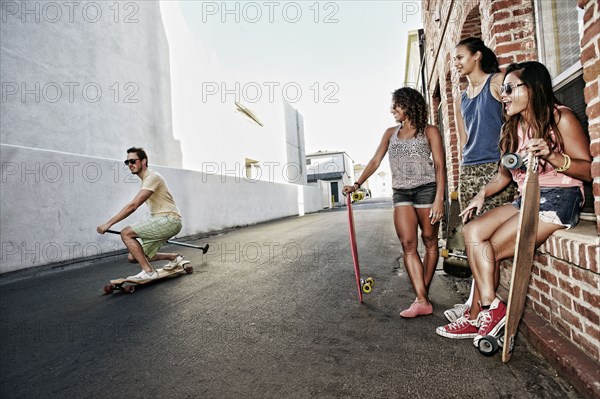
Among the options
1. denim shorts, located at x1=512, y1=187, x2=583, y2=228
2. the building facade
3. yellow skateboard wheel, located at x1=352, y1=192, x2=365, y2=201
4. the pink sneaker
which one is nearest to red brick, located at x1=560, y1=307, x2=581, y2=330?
denim shorts, located at x1=512, y1=187, x2=583, y2=228

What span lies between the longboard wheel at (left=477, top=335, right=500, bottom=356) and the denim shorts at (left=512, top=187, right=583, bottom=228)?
0.74 m

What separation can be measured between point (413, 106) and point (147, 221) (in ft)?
11.2

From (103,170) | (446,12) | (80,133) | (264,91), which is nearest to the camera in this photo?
(446,12)

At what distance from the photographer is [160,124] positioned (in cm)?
A: 1352

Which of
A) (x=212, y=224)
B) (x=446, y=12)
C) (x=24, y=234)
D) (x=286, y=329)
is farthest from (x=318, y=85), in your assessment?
(x=286, y=329)

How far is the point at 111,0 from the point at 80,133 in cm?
505

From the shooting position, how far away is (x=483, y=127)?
2557 millimetres

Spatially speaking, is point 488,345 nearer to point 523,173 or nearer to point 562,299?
point 562,299

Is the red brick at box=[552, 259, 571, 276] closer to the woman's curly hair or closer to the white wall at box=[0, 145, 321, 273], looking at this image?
the woman's curly hair

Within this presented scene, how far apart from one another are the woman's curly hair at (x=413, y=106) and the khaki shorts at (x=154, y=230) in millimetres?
3158

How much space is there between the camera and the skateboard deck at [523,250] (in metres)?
1.79

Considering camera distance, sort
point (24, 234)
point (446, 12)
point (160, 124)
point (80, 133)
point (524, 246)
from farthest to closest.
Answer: point (160, 124), point (80, 133), point (24, 234), point (446, 12), point (524, 246)

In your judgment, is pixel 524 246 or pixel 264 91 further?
pixel 264 91

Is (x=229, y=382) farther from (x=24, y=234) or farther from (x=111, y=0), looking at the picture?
(x=111, y=0)
